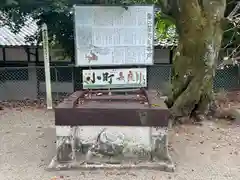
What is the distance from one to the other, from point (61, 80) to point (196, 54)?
18.8 feet

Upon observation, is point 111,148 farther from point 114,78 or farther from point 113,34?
point 113,34

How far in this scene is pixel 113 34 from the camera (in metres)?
6.25

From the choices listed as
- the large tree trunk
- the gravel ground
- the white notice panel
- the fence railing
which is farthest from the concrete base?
the fence railing

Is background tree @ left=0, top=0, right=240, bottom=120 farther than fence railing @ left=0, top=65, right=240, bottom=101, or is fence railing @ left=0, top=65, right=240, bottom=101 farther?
fence railing @ left=0, top=65, right=240, bottom=101

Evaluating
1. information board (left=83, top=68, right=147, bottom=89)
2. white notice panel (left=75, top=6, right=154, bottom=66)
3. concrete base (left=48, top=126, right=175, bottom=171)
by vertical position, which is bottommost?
concrete base (left=48, top=126, right=175, bottom=171)

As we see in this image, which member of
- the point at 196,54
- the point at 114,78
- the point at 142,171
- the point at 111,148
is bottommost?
the point at 142,171

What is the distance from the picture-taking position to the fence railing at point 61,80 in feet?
32.9

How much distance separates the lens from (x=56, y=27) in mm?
7973

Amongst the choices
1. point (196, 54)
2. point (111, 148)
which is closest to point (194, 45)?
point (196, 54)

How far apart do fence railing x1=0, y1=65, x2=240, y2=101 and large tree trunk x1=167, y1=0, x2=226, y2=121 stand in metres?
3.78

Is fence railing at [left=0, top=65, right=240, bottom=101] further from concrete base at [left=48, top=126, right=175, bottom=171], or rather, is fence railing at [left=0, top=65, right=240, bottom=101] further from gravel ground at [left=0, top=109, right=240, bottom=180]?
concrete base at [left=48, top=126, right=175, bottom=171]

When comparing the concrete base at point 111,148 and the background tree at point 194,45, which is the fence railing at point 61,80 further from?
the concrete base at point 111,148

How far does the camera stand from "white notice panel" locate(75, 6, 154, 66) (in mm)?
6203

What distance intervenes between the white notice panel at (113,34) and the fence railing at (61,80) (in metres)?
3.54
